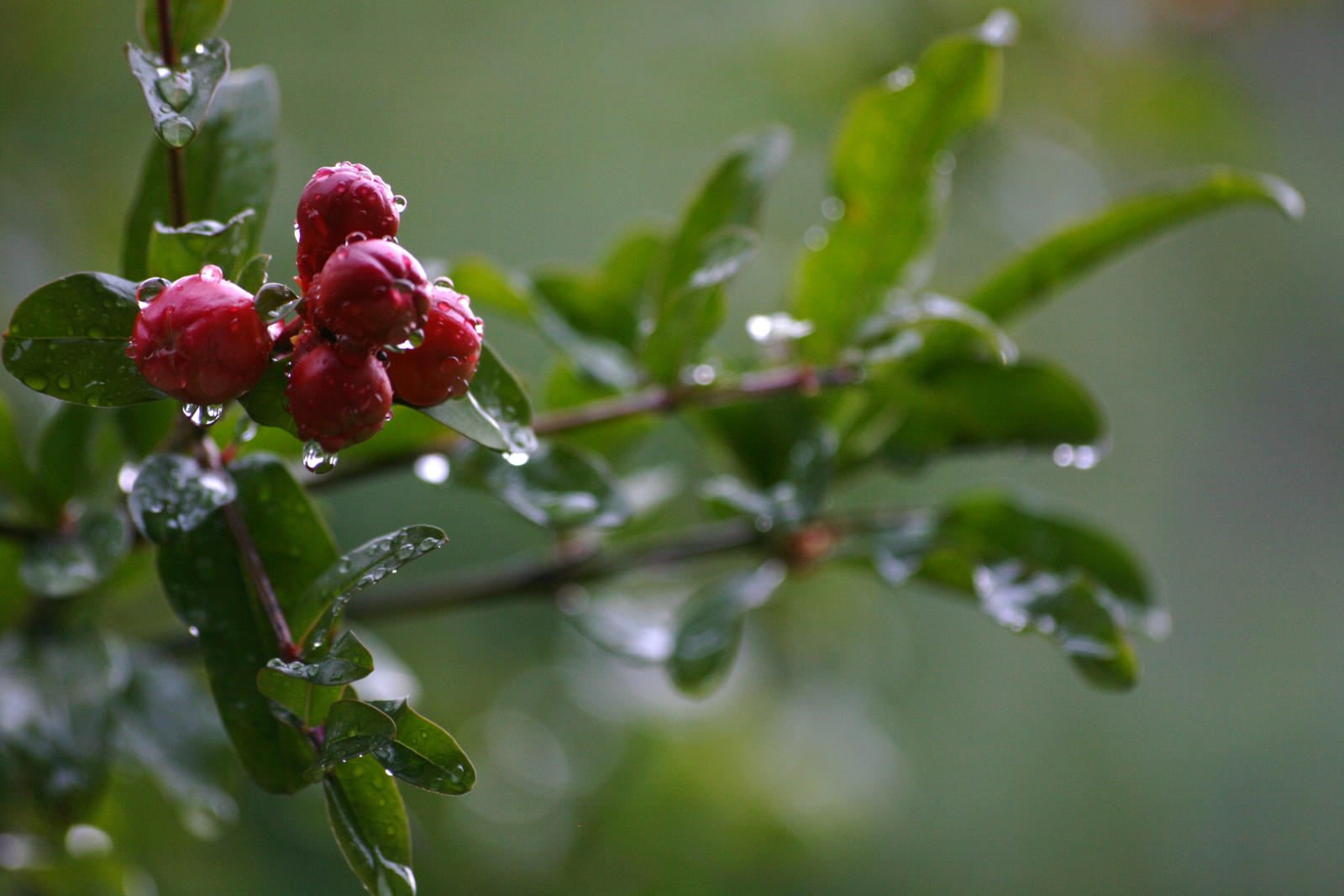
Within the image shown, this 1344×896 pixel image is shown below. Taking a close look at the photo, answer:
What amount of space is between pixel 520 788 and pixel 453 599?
68 cm

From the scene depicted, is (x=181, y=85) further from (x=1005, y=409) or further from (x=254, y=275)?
(x=1005, y=409)

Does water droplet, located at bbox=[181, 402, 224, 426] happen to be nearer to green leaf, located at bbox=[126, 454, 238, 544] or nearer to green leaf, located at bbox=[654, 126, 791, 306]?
green leaf, located at bbox=[126, 454, 238, 544]

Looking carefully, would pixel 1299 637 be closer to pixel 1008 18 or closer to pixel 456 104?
pixel 456 104

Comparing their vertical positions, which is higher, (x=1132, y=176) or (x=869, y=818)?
(x=1132, y=176)

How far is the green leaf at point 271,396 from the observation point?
0.31 metres

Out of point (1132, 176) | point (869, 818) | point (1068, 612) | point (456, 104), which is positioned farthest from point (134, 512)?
point (1132, 176)

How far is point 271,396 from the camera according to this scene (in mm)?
315

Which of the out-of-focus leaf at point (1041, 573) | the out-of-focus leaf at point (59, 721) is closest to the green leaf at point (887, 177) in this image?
the out-of-focus leaf at point (1041, 573)

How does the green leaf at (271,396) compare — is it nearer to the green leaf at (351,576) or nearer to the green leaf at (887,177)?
the green leaf at (351,576)

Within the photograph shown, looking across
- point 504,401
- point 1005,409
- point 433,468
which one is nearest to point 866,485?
point 1005,409

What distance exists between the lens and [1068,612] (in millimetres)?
445

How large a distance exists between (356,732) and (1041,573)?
0.34 metres

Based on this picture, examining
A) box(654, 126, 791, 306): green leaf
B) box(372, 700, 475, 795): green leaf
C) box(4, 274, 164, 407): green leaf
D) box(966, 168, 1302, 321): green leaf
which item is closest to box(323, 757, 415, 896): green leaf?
box(372, 700, 475, 795): green leaf

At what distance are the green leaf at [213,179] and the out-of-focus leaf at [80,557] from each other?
98mm
